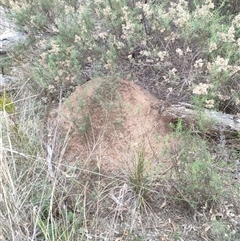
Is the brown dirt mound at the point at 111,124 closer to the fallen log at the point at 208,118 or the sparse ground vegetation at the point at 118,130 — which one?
the sparse ground vegetation at the point at 118,130

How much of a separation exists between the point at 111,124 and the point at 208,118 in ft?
2.31

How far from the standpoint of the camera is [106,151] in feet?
8.95

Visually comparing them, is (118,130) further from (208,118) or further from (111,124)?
(208,118)

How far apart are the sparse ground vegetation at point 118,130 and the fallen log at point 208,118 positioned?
0.19 feet

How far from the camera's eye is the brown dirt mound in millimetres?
2693

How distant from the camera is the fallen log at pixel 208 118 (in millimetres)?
2586

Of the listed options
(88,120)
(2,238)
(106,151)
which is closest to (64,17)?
(88,120)

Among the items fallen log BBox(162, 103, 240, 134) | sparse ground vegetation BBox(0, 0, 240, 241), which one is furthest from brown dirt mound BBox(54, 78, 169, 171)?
fallen log BBox(162, 103, 240, 134)

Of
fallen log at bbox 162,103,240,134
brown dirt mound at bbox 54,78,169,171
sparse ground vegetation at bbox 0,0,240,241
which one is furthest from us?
brown dirt mound at bbox 54,78,169,171

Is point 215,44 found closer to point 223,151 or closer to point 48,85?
point 223,151

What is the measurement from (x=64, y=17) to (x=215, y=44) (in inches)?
58.7

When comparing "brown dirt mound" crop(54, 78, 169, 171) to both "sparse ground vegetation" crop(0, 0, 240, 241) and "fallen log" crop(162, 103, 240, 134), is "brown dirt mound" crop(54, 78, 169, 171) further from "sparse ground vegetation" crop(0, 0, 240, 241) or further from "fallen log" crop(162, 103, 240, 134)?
"fallen log" crop(162, 103, 240, 134)

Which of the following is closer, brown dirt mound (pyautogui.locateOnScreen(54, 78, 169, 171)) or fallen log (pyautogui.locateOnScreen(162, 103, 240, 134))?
fallen log (pyautogui.locateOnScreen(162, 103, 240, 134))

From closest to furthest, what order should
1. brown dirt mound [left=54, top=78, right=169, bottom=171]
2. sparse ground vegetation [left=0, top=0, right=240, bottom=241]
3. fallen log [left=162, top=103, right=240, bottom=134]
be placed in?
sparse ground vegetation [left=0, top=0, right=240, bottom=241] → fallen log [left=162, top=103, right=240, bottom=134] → brown dirt mound [left=54, top=78, right=169, bottom=171]
